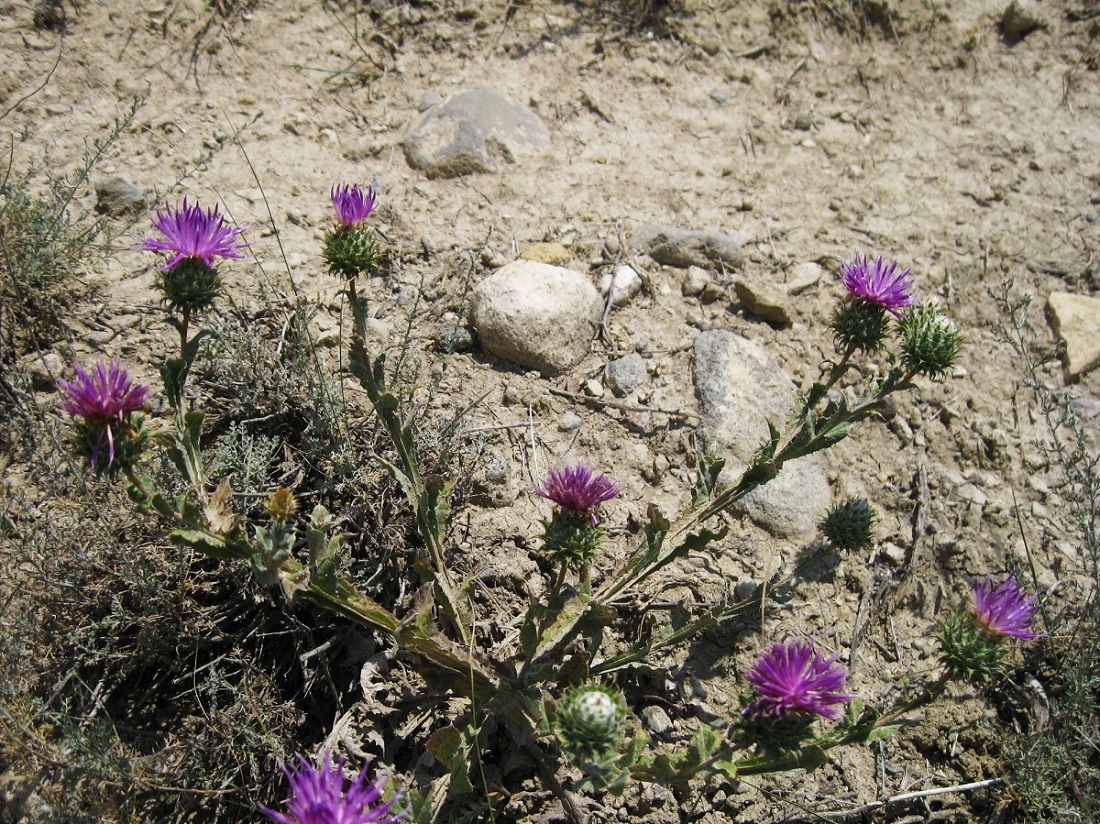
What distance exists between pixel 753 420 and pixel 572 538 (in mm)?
1630

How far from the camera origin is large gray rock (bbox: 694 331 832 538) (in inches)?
169

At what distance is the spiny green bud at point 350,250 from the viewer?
3.47 meters

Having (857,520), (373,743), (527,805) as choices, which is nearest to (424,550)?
(373,743)

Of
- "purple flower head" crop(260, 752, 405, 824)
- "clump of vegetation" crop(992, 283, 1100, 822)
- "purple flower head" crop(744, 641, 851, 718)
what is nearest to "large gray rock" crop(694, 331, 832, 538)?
"clump of vegetation" crop(992, 283, 1100, 822)

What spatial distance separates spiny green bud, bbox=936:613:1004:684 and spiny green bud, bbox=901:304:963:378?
3.65 ft

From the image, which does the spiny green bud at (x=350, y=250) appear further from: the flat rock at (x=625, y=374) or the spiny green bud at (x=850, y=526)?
the spiny green bud at (x=850, y=526)

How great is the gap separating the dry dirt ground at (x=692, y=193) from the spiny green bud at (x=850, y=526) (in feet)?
1.12

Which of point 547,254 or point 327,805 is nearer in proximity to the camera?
point 327,805

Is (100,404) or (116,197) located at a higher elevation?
(100,404)

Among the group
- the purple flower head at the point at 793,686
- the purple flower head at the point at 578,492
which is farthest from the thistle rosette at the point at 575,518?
the purple flower head at the point at 793,686

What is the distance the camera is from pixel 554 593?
3.40 metres

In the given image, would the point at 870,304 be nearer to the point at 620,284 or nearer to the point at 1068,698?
the point at 620,284

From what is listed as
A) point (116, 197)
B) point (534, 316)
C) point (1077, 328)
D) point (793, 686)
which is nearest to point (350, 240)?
point (534, 316)

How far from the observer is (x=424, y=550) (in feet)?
12.5
